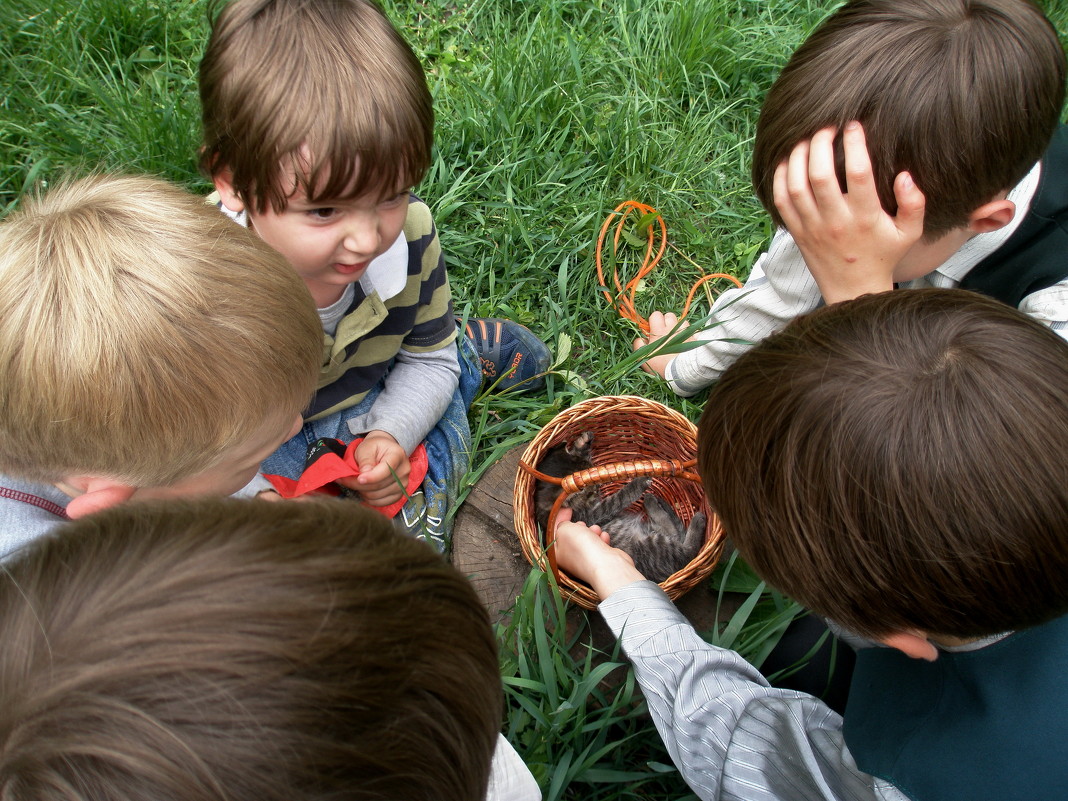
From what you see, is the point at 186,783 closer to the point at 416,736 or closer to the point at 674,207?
the point at 416,736

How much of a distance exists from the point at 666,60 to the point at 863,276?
174 centimetres

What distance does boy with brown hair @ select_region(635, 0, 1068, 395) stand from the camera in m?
1.30

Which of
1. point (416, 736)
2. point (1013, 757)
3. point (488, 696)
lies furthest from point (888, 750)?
point (416, 736)

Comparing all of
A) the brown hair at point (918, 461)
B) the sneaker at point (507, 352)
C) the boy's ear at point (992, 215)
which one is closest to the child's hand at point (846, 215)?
the boy's ear at point (992, 215)

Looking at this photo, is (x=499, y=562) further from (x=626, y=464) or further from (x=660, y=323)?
(x=660, y=323)

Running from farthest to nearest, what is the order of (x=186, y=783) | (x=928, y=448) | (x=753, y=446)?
(x=753, y=446) < (x=928, y=448) < (x=186, y=783)

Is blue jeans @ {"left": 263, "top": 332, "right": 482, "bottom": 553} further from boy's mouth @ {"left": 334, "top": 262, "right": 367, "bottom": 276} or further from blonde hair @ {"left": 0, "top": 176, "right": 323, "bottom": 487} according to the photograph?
blonde hair @ {"left": 0, "top": 176, "right": 323, "bottom": 487}

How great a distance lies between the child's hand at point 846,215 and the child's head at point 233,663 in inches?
44.3

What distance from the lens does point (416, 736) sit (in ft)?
2.33

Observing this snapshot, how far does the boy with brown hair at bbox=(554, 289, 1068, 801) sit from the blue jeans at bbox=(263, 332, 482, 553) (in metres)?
A: 1.03

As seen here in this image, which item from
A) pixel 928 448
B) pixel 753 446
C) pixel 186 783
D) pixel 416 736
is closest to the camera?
pixel 186 783

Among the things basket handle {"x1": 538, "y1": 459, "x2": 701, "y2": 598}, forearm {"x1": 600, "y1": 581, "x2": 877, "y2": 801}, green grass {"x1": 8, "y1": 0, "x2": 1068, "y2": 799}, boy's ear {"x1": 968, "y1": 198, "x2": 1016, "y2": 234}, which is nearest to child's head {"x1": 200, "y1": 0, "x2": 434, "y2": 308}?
basket handle {"x1": 538, "y1": 459, "x2": 701, "y2": 598}

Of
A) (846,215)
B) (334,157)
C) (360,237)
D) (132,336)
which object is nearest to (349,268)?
(360,237)

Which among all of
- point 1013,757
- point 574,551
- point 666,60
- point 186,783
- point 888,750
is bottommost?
point 574,551
